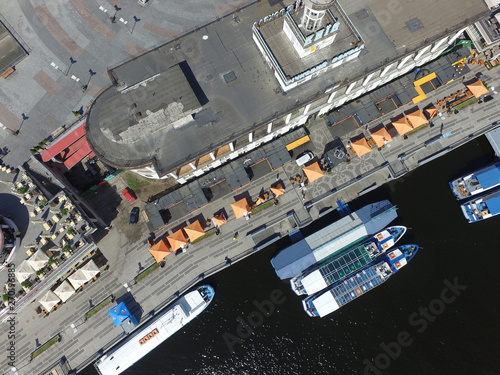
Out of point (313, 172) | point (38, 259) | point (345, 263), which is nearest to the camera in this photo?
point (38, 259)

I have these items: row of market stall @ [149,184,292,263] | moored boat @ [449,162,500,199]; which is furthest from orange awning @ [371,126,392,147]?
row of market stall @ [149,184,292,263]

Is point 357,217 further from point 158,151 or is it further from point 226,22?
point 226,22

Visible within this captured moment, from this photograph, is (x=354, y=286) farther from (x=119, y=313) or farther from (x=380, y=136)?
(x=119, y=313)

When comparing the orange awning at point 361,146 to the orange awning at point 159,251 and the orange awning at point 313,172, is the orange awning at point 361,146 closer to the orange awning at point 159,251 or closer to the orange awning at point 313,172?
the orange awning at point 313,172

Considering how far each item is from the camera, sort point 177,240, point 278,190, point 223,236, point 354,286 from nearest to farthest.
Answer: point 354,286 < point 177,240 < point 278,190 < point 223,236

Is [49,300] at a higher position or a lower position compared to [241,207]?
higher

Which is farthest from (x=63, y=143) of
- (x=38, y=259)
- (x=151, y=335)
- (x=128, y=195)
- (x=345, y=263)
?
(x=345, y=263)

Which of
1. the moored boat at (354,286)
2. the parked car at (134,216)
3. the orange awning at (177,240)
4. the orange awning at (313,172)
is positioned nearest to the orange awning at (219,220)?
the orange awning at (177,240)
